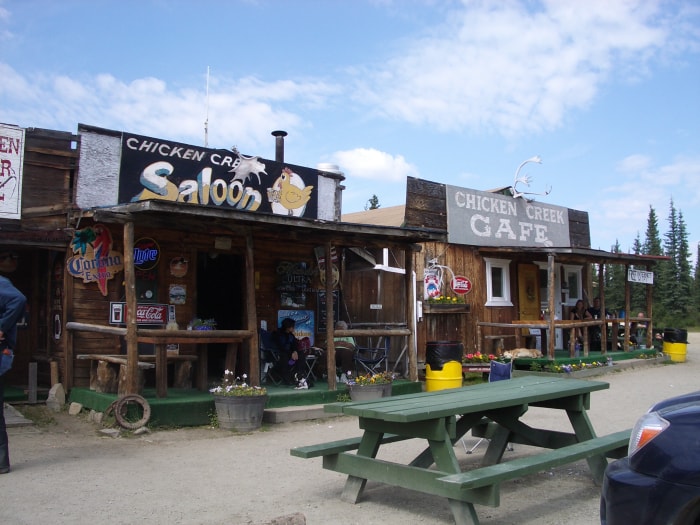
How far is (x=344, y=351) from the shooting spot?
13.4 meters

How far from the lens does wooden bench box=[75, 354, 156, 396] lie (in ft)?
29.7

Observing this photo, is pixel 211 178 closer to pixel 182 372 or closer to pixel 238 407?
pixel 182 372

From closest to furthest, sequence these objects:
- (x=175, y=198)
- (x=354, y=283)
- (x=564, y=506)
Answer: (x=564, y=506) → (x=175, y=198) → (x=354, y=283)

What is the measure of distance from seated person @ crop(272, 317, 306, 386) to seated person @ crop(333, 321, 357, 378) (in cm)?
145

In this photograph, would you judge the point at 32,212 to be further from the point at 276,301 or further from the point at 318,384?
the point at 318,384

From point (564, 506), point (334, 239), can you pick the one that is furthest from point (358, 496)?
point (334, 239)

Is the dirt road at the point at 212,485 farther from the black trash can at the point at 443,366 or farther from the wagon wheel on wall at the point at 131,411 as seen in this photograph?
the black trash can at the point at 443,366

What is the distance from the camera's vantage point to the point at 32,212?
33.0ft

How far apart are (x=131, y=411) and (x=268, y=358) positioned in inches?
133

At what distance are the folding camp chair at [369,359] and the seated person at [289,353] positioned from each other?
3.92 feet

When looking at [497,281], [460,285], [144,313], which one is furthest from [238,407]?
[497,281]

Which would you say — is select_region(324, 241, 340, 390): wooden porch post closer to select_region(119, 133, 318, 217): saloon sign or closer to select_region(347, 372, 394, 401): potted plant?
select_region(347, 372, 394, 401): potted plant

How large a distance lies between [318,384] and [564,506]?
651 cm

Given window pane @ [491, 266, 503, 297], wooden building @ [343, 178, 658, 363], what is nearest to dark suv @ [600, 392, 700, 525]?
wooden building @ [343, 178, 658, 363]
